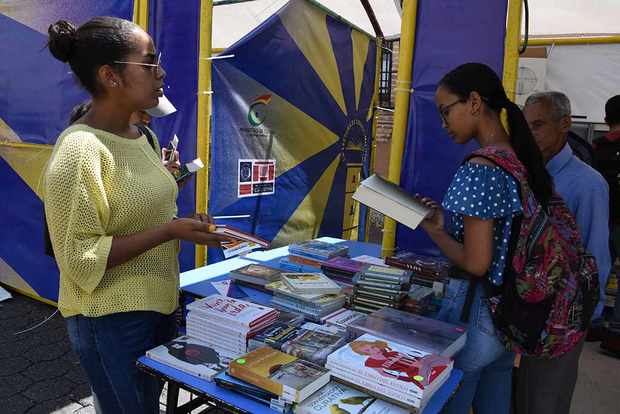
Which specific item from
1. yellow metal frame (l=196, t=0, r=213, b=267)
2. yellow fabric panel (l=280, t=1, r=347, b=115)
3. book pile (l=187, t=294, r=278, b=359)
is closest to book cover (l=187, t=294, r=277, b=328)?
book pile (l=187, t=294, r=278, b=359)

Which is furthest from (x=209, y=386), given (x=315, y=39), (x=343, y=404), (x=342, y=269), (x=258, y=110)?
(x=315, y=39)

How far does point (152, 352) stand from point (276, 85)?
2591 mm

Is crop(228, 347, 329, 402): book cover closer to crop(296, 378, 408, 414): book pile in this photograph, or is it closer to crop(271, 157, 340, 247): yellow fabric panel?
crop(296, 378, 408, 414): book pile

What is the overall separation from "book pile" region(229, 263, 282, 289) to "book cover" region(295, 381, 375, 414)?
0.85 metres

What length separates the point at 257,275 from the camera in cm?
222

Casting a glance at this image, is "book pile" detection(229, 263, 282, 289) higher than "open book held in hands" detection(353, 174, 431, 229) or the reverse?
the reverse

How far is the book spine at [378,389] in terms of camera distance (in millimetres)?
1261

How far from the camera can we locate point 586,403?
3049 millimetres

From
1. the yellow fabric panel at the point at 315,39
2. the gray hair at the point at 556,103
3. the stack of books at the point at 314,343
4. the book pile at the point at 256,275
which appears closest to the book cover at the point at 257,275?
the book pile at the point at 256,275

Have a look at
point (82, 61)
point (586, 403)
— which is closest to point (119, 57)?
point (82, 61)

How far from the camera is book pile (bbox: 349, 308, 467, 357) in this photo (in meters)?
1.53

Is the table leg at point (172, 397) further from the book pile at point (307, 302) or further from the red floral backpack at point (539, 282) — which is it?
the red floral backpack at point (539, 282)

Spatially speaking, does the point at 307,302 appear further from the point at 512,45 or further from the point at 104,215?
the point at 512,45

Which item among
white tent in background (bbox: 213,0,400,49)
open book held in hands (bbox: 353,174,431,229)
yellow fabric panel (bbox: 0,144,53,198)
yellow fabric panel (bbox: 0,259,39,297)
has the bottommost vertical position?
yellow fabric panel (bbox: 0,259,39,297)
